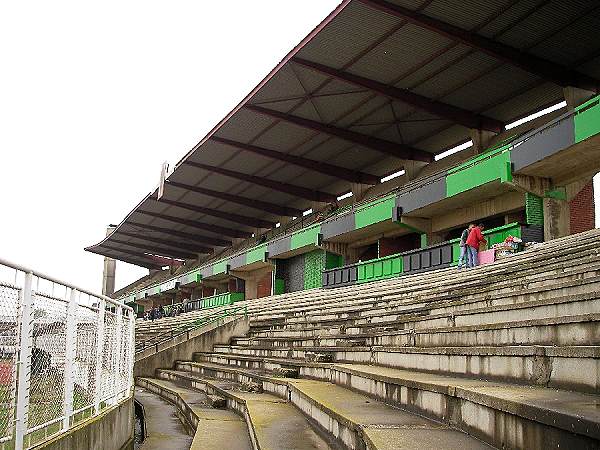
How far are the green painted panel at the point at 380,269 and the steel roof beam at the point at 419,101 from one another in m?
5.71

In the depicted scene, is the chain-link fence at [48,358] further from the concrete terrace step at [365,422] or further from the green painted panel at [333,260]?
the green painted panel at [333,260]

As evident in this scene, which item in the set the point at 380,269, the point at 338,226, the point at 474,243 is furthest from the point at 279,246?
the point at 474,243

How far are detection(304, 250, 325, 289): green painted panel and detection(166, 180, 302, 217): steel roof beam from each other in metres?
6.91

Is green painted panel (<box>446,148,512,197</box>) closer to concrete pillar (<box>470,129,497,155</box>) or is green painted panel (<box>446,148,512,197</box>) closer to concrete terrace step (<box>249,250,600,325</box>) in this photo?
concrete pillar (<box>470,129,497,155</box>)

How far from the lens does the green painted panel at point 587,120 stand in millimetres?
15039

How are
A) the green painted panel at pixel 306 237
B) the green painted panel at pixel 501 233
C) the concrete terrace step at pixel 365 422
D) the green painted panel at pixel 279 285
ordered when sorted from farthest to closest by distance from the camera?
the green painted panel at pixel 279 285 < the green painted panel at pixel 306 237 < the green painted panel at pixel 501 233 < the concrete terrace step at pixel 365 422

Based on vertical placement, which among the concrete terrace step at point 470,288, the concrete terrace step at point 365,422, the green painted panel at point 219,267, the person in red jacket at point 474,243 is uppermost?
the green painted panel at point 219,267

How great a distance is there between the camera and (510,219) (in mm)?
21203

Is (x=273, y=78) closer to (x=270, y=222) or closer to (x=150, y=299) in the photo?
(x=270, y=222)

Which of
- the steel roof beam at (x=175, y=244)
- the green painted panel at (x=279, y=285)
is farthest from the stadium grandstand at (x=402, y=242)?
the steel roof beam at (x=175, y=244)

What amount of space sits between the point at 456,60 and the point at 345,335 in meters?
13.0

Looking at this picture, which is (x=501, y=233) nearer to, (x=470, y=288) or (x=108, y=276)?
(x=470, y=288)

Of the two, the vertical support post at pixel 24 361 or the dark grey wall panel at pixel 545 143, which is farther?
the dark grey wall panel at pixel 545 143

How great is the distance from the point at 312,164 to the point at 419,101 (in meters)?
8.80
